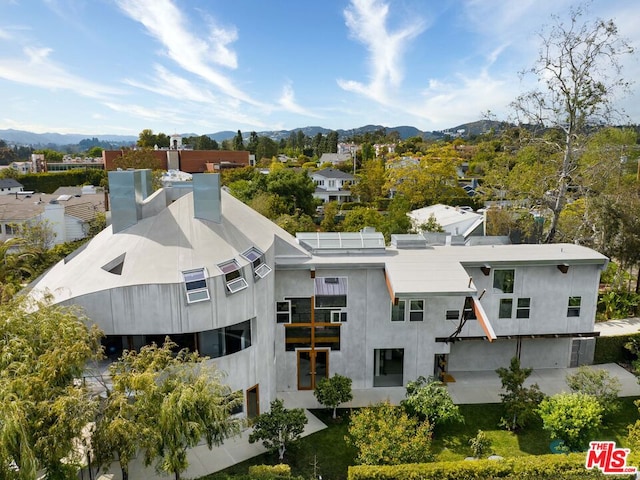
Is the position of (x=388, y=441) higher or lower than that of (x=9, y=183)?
lower

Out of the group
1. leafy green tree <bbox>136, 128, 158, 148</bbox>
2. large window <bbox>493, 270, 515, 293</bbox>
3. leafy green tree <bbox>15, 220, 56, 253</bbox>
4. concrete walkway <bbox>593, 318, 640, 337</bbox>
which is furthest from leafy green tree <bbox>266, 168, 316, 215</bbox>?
leafy green tree <bbox>136, 128, 158, 148</bbox>

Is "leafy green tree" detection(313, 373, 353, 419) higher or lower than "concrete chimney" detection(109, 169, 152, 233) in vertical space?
lower

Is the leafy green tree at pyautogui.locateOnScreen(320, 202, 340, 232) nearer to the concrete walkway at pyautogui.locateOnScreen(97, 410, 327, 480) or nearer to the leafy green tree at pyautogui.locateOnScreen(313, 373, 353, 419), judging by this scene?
A: the leafy green tree at pyautogui.locateOnScreen(313, 373, 353, 419)

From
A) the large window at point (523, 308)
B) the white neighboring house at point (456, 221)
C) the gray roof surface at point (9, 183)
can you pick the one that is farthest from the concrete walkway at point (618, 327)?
the gray roof surface at point (9, 183)

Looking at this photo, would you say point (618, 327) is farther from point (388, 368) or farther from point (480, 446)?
point (480, 446)

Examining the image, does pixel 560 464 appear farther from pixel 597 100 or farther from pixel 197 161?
pixel 197 161

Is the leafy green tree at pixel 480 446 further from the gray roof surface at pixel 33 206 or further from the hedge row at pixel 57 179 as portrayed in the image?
the hedge row at pixel 57 179

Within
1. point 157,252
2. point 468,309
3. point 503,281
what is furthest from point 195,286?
point 503,281
